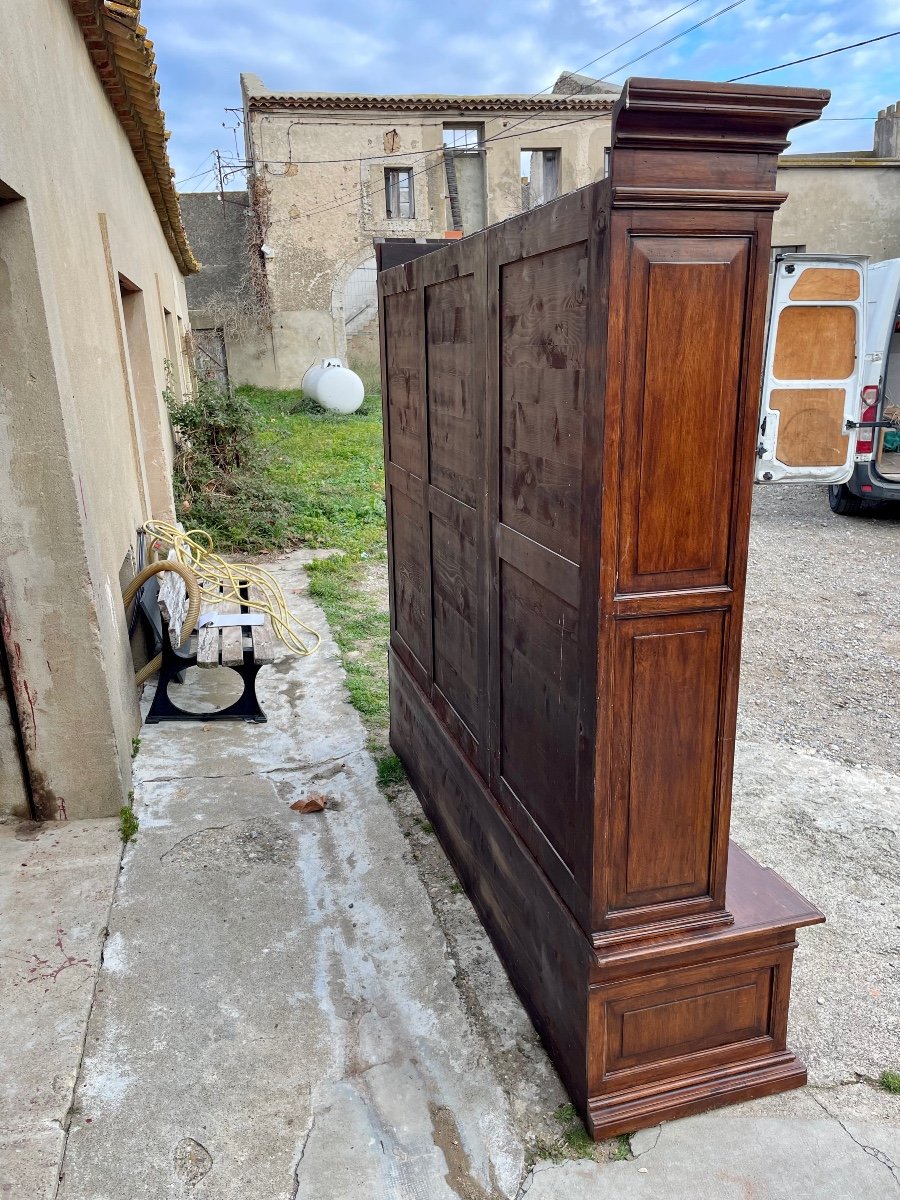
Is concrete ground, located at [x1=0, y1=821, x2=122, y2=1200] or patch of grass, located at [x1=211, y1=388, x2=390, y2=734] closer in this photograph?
concrete ground, located at [x1=0, y1=821, x2=122, y2=1200]

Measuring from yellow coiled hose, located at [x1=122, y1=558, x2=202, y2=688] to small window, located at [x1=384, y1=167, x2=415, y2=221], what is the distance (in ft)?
61.0

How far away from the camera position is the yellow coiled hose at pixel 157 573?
177 inches

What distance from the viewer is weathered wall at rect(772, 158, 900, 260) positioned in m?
15.9

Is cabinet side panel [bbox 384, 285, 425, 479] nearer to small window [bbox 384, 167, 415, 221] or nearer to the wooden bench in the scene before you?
the wooden bench

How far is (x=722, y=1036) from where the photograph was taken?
220 cm

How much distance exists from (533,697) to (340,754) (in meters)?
2.11

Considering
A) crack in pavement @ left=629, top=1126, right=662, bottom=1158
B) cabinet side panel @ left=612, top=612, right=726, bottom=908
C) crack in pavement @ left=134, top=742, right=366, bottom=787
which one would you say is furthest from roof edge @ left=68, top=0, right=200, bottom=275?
crack in pavement @ left=629, top=1126, right=662, bottom=1158

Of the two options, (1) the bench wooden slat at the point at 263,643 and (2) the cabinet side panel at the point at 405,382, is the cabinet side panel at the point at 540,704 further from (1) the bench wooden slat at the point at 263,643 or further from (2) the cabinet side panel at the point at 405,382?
(1) the bench wooden slat at the point at 263,643

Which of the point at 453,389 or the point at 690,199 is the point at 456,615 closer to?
the point at 453,389

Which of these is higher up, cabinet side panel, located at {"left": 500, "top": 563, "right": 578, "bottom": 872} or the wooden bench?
cabinet side panel, located at {"left": 500, "top": 563, "right": 578, "bottom": 872}

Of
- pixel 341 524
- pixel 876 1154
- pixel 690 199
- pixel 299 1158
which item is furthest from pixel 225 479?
pixel 876 1154

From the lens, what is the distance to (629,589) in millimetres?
1821

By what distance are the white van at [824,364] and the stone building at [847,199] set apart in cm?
940

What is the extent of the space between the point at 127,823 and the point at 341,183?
2006cm
